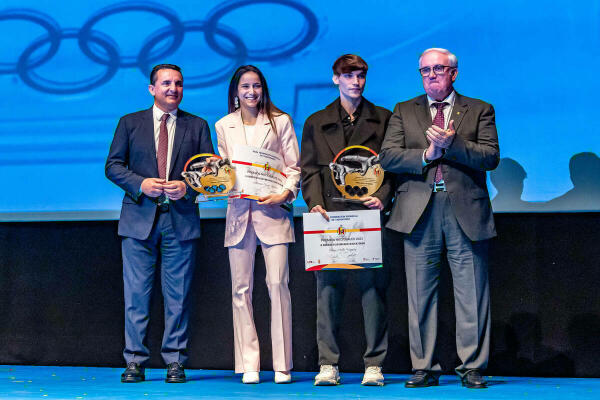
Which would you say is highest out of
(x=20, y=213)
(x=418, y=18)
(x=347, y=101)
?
(x=418, y=18)

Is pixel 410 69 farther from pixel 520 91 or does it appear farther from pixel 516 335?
pixel 516 335

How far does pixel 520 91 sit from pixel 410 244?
1.29 metres

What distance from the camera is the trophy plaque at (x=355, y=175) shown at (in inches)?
142

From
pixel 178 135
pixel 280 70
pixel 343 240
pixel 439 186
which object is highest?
pixel 280 70

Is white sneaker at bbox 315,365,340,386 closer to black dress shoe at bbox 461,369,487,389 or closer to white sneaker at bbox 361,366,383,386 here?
white sneaker at bbox 361,366,383,386

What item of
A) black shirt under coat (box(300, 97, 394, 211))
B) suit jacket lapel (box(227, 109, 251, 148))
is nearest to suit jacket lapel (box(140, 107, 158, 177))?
suit jacket lapel (box(227, 109, 251, 148))

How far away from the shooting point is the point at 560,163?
4.18 m

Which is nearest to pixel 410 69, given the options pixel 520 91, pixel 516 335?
pixel 520 91

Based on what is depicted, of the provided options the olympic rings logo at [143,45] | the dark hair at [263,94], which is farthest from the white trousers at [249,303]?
the olympic rings logo at [143,45]

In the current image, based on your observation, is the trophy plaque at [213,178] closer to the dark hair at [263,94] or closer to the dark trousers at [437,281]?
the dark hair at [263,94]

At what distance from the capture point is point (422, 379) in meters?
3.52

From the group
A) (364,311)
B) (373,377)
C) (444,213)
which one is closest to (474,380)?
(373,377)

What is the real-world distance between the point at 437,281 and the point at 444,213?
0.33 m

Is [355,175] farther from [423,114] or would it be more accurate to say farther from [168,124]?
[168,124]
